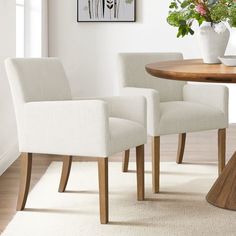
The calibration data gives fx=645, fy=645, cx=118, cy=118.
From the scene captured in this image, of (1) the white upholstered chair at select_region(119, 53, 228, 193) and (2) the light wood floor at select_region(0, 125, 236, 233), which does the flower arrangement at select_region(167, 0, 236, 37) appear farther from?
(2) the light wood floor at select_region(0, 125, 236, 233)

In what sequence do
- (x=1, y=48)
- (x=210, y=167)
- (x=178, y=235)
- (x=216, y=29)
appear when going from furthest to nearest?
1. (x=210, y=167)
2. (x=1, y=48)
3. (x=216, y=29)
4. (x=178, y=235)

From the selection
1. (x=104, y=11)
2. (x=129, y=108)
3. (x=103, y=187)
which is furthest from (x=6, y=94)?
(x=104, y=11)

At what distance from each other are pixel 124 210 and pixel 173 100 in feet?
4.36

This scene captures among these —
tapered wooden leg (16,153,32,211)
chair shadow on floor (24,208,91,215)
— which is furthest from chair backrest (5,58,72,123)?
chair shadow on floor (24,208,91,215)

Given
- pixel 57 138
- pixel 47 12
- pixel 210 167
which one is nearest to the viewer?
pixel 57 138

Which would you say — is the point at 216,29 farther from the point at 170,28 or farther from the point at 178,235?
the point at 170,28

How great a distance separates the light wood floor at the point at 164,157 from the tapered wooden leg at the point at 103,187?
20.9 inches

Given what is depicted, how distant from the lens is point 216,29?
387 cm

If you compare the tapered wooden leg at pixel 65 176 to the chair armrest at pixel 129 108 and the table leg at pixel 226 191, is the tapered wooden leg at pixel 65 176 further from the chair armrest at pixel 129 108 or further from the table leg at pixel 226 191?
the table leg at pixel 226 191

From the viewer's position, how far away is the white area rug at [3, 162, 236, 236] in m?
3.39

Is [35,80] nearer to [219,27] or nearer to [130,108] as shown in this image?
[130,108]

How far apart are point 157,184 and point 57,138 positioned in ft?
2.96

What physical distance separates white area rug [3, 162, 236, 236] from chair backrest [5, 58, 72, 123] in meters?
0.61

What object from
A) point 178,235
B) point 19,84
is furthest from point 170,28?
point 178,235
